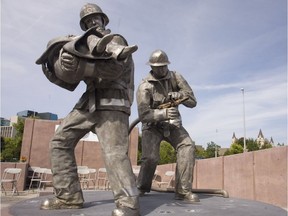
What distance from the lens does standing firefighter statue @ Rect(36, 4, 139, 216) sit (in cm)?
278

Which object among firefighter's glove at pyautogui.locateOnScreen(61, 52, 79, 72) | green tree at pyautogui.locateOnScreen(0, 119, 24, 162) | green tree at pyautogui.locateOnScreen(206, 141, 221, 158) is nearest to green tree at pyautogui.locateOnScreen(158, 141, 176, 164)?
green tree at pyautogui.locateOnScreen(0, 119, 24, 162)

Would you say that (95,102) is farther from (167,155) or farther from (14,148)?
(14,148)

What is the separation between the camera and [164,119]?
4.06 metres

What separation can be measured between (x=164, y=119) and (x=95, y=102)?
3.89 feet

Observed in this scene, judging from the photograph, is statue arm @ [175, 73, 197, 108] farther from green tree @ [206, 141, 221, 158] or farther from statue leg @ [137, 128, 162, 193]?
green tree @ [206, 141, 221, 158]

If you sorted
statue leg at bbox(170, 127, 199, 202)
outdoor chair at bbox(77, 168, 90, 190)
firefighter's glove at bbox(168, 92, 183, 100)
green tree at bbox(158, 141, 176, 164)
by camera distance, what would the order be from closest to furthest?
statue leg at bbox(170, 127, 199, 202), firefighter's glove at bbox(168, 92, 183, 100), outdoor chair at bbox(77, 168, 90, 190), green tree at bbox(158, 141, 176, 164)

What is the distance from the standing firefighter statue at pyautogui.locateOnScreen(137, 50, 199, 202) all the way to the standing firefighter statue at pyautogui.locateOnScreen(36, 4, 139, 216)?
2.87ft

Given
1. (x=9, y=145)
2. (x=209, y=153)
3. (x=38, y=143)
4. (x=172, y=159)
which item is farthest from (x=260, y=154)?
(x=209, y=153)

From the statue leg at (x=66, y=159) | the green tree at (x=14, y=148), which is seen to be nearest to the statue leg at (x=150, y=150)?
the statue leg at (x=66, y=159)

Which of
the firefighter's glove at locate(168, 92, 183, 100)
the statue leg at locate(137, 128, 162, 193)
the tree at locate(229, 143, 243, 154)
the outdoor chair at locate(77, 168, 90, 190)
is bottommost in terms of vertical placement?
the outdoor chair at locate(77, 168, 90, 190)

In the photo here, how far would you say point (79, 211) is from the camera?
10.0 ft

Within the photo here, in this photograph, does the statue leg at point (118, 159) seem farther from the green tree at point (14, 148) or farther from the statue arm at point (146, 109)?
the green tree at point (14, 148)

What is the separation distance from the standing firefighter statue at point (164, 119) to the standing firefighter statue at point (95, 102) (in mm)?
875

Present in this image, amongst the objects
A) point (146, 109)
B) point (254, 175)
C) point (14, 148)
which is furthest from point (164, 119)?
point (14, 148)
